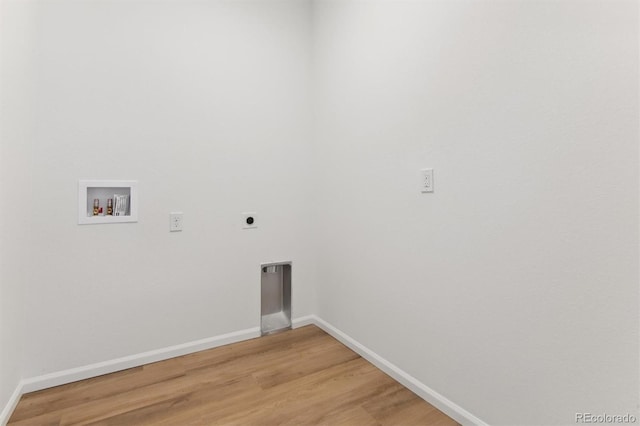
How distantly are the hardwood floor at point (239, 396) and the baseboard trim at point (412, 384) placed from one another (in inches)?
1.2

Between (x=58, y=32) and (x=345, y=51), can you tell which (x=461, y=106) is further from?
(x=58, y=32)

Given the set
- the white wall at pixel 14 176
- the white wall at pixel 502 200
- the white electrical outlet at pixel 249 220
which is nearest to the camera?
the white wall at pixel 502 200

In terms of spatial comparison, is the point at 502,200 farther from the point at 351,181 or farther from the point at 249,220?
the point at 249,220

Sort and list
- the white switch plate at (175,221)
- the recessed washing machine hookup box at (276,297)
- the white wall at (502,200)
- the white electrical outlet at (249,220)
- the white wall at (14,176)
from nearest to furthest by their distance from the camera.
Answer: the white wall at (502,200) → the white wall at (14,176) → the white switch plate at (175,221) → the white electrical outlet at (249,220) → the recessed washing machine hookup box at (276,297)

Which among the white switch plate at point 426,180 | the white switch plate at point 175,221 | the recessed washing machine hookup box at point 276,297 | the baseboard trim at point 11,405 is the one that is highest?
the white switch plate at point 426,180

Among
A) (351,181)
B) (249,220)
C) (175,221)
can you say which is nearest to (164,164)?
(175,221)

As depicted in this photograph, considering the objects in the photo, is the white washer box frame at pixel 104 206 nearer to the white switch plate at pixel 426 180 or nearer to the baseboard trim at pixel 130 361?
the baseboard trim at pixel 130 361

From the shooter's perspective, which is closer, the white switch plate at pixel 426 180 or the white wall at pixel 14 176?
the white wall at pixel 14 176

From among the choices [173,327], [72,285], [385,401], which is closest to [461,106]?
[385,401]

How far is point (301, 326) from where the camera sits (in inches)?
97.0

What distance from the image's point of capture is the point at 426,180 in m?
1.54

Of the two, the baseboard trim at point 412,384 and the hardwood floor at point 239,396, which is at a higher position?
the baseboard trim at point 412,384

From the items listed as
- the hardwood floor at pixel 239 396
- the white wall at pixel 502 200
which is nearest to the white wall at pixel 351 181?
the white wall at pixel 502 200

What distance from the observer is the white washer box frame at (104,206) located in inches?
68.0
